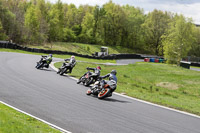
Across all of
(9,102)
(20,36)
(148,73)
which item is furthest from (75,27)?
(9,102)

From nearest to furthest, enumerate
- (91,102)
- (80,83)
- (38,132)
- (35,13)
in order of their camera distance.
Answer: (38,132) < (91,102) < (80,83) < (35,13)

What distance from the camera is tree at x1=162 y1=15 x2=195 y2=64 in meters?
52.4

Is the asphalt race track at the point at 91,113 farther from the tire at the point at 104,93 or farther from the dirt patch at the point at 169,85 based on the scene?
the dirt patch at the point at 169,85

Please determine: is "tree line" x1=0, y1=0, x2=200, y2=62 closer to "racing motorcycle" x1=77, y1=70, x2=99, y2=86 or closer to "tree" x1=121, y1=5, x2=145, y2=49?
"tree" x1=121, y1=5, x2=145, y2=49

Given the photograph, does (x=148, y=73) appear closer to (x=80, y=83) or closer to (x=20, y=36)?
(x=80, y=83)

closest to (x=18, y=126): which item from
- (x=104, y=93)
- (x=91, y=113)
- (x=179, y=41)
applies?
(x=91, y=113)

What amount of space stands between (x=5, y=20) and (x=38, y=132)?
66.5 m

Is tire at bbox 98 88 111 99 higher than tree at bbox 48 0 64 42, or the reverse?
tree at bbox 48 0 64 42

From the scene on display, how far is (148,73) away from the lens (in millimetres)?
34562

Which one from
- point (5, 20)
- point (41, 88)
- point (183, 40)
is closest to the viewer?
point (41, 88)

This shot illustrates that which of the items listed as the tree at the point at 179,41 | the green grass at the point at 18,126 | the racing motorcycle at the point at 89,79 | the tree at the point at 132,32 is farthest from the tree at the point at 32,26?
the green grass at the point at 18,126

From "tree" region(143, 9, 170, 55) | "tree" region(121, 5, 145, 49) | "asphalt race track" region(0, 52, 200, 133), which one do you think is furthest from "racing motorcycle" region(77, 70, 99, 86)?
"tree" region(121, 5, 145, 49)

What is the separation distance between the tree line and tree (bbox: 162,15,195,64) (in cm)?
1180

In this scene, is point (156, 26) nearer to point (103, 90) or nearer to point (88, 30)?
point (88, 30)
